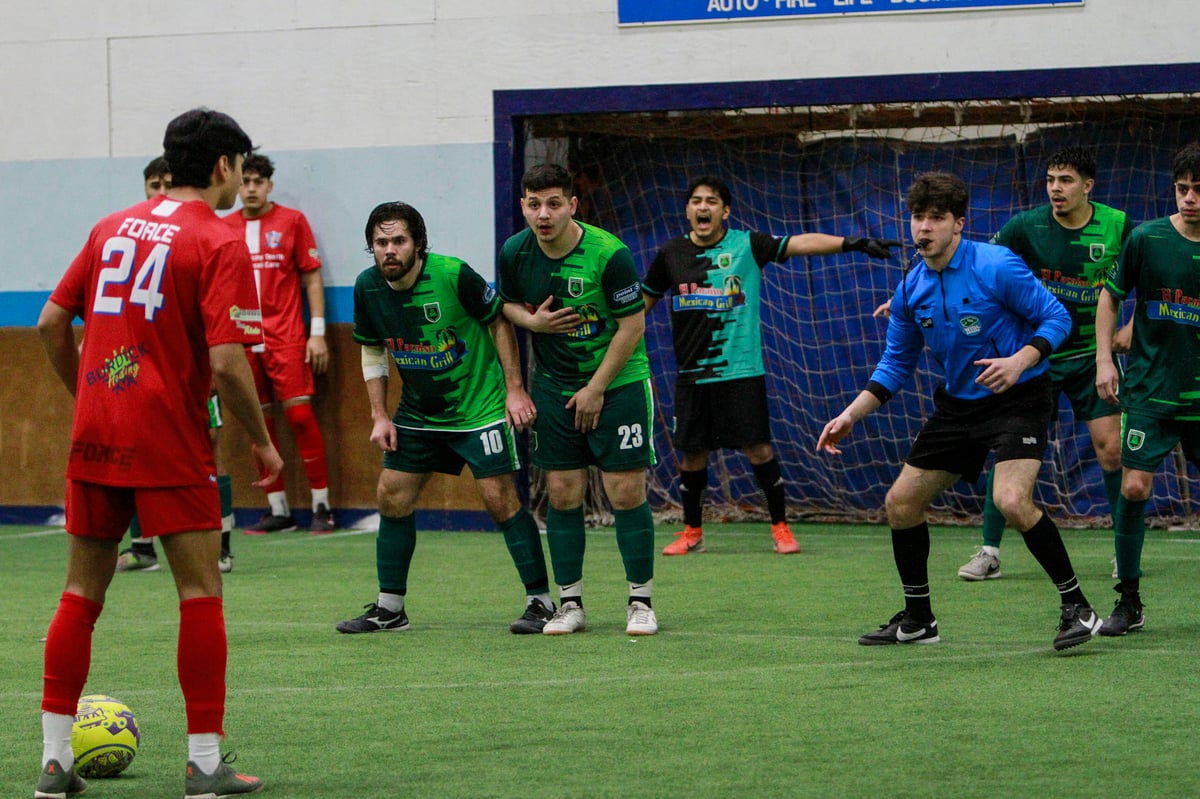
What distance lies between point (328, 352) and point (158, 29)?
272 centimetres

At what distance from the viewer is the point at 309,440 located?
11.2 meters

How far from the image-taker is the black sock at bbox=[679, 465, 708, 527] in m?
9.68

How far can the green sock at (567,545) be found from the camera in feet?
22.4

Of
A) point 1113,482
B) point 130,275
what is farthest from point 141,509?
point 1113,482

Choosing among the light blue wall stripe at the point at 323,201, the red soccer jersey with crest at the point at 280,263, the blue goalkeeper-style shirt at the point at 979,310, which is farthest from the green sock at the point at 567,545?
the red soccer jersey with crest at the point at 280,263

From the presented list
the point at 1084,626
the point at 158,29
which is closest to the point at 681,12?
the point at 158,29

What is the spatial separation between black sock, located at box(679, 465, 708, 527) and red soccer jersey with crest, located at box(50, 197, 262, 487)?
5715 millimetres

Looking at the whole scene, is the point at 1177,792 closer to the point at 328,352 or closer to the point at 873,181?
the point at 873,181

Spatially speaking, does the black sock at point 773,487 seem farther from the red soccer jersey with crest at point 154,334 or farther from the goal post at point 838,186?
the red soccer jersey with crest at point 154,334

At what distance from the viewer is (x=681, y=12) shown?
1069cm

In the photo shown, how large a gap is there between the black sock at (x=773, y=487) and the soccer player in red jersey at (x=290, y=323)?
329 cm

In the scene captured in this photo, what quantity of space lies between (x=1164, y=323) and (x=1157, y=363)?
0.55 feet

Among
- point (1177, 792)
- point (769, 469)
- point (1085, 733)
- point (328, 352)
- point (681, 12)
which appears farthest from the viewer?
point (328, 352)

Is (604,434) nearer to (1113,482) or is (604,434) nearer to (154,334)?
(154,334)
